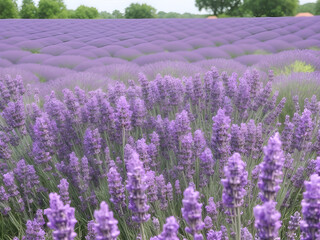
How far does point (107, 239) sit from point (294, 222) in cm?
95

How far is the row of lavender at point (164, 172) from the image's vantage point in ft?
2.80

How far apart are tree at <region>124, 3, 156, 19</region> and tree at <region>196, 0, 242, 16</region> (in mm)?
7808

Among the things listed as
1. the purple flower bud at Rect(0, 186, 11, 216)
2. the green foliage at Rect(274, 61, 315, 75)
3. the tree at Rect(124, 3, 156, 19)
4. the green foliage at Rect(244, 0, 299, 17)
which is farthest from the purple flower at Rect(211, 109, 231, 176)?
the tree at Rect(124, 3, 156, 19)

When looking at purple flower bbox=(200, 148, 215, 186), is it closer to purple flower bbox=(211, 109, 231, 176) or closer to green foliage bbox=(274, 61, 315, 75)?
purple flower bbox=(211, 109, 231, 176)

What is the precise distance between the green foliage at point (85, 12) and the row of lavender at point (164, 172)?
3075 centimetres

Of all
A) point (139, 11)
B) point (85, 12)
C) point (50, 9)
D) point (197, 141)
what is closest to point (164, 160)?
point (197, 141)

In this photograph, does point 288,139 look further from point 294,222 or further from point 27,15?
point 27,15

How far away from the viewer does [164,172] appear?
7.83 feet

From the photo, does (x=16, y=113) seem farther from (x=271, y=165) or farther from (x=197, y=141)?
(x=271, y=165)

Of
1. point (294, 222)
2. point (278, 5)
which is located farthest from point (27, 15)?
point (294, 222)

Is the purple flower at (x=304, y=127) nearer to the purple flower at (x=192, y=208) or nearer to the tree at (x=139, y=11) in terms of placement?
the purple flower at (x=192, y=208)

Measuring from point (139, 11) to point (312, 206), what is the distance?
34900 mm

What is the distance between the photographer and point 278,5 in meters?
30.9

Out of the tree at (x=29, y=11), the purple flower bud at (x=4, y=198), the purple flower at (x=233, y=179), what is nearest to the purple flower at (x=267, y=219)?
the purple flower at (x=233, y=179)
